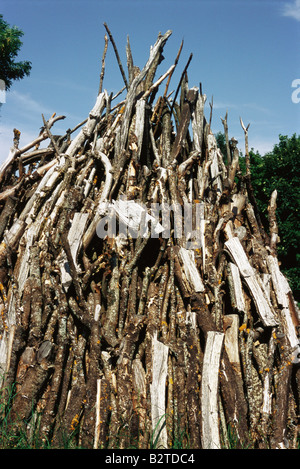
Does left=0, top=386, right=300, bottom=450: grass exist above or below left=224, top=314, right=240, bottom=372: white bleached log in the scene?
below

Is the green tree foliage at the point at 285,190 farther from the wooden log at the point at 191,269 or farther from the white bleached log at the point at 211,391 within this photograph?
the white bleached log at the point at 211,391

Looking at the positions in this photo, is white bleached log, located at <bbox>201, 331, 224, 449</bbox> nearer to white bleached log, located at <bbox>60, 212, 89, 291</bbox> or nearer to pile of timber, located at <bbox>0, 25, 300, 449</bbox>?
pile of timber, located at <bbox>0, 25, 300, 449</bbox>

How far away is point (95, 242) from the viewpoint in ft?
13.7

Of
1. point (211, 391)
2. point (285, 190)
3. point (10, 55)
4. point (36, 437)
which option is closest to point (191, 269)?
point (211, 391)

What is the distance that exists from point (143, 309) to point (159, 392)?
75 centimetres

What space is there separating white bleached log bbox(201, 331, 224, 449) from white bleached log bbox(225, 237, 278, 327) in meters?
0.64

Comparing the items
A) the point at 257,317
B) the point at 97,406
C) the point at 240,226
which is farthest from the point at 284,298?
the point at 97,406

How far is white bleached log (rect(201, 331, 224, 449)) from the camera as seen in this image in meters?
3.08

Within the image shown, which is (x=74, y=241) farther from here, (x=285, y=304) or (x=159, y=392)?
(x=285, y=304)

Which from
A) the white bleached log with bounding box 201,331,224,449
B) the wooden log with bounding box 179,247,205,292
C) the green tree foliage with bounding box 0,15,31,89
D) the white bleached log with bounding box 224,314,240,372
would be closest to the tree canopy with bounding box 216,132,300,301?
the white bleached log with bounding box 224,314,240,372

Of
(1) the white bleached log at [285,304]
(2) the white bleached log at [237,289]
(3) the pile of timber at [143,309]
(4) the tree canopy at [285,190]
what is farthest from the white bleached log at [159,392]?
(4) the tree canopy at [285,190]

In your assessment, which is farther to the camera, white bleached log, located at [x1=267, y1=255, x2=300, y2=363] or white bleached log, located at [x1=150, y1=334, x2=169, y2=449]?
white bleached log, located at [x1=267, y1=255, x2=300, y2=363]
